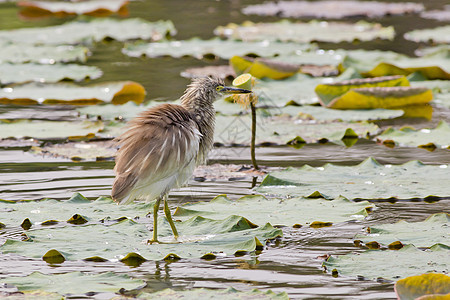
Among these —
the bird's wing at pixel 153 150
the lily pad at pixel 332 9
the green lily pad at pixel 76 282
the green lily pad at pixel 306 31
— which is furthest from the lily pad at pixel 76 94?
the lily pad at pixel 332 9

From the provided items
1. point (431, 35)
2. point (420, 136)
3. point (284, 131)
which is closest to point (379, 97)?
point (420, 136)

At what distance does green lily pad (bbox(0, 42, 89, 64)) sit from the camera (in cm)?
1158

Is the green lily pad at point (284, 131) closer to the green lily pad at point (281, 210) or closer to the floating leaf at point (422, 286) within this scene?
the green lily pad at point (281, 210)

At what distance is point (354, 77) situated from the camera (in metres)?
9.57

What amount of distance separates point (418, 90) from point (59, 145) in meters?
3.86

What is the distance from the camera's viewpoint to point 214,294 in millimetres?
3828

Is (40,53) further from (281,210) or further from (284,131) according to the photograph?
(281,210)

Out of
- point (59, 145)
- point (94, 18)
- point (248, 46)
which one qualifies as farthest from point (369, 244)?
point (94, 18)

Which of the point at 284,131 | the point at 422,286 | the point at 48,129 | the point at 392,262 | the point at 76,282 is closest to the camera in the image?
the point at 422,286

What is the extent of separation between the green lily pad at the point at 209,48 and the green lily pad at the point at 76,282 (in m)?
7.82

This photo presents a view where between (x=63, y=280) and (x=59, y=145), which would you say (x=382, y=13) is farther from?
(x=63, y=280)

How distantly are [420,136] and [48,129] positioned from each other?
3.55 metres

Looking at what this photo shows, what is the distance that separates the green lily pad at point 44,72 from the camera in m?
10.2

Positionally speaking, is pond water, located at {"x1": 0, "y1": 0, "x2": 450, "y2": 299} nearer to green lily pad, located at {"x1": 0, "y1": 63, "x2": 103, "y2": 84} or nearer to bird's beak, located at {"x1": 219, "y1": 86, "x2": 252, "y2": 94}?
green lily pad, located at {"x1": 0, "y1": 63, "x2": 103, "y2": 84}
